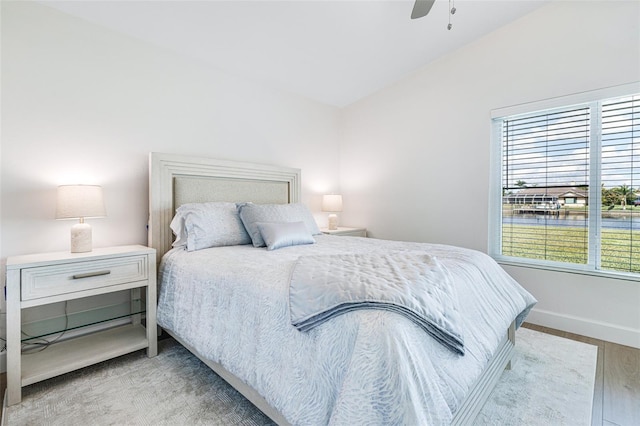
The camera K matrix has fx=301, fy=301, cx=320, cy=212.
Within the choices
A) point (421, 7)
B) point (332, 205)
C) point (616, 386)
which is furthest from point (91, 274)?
point (616, 386)

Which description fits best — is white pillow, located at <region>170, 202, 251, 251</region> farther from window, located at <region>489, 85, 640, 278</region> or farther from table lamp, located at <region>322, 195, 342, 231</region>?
window, located at <region>489, 85, 640, 278</region>

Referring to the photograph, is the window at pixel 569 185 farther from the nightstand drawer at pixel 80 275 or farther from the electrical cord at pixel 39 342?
the electrical cord at pixel 39 342

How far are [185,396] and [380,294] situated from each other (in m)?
1.41

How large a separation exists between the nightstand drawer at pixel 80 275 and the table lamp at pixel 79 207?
9.0 inches

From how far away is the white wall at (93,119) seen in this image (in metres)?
A: 2.06

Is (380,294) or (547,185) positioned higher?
(547,185)

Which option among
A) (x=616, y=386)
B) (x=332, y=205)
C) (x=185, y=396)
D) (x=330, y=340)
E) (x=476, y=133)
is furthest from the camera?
(x=332, y=205)

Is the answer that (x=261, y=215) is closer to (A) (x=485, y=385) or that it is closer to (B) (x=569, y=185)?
(A) (x=485, y=385)

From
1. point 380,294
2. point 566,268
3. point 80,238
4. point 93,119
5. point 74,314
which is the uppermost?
point 93,119

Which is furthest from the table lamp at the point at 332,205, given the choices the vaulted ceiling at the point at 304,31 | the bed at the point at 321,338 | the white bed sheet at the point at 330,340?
the white bed sheet at the point at 330,340

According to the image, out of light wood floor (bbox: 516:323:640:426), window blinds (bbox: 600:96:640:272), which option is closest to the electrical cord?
light wood floor (bbox: 516:323:640:426)

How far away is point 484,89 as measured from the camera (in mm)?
3160

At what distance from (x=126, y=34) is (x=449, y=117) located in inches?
127

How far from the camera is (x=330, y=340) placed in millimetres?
1100
